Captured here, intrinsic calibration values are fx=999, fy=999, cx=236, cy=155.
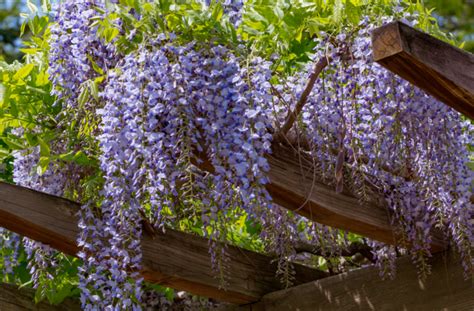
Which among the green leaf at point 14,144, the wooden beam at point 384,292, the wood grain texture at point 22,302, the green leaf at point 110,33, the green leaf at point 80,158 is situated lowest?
the wooden beam at point 384,292

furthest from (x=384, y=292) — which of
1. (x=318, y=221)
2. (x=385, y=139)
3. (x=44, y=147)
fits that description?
(x=44, y=147)

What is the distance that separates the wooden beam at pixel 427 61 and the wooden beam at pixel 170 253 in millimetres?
1388

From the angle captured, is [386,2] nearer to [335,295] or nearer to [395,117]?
[395,117]

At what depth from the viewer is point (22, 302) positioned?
178 inches

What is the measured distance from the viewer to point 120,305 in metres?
3.07

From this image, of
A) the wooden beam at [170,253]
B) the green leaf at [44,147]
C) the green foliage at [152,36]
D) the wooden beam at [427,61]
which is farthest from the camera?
the wooden beam at [170,253]

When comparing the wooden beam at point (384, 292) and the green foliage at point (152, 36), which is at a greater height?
the green foliage at point (152, 36)

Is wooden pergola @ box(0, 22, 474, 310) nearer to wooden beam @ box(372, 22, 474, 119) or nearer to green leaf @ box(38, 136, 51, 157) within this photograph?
wooden beam @ box(372, 22, 474, 119)

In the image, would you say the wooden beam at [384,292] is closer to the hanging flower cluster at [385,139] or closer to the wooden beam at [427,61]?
the hanging flower cluster at [385,139]

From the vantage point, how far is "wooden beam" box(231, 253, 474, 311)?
139 inches

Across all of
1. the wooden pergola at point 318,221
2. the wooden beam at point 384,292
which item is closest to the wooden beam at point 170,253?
the wooden pergola at point 318,221

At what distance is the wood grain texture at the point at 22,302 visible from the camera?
448 centimetres

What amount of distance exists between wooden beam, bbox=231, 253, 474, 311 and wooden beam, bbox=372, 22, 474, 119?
1246mm

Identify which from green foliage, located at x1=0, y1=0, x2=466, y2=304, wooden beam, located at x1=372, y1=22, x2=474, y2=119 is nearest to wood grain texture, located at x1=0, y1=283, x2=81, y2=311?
green foliage, located at x1=0, y1=0, x2=466, y2=304
